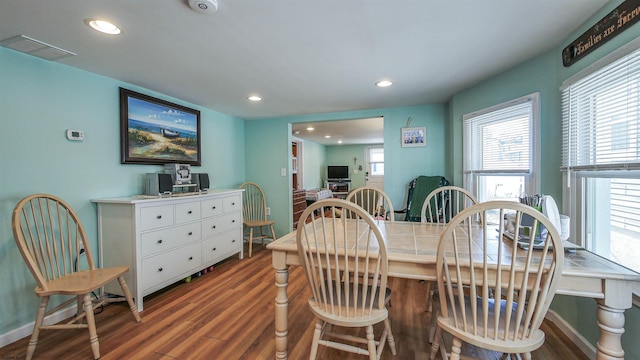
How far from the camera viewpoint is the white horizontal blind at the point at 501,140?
2.17 meters

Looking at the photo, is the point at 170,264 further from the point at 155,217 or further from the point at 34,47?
the point at 34,47

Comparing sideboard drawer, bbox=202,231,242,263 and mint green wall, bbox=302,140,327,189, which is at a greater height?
mint green wall, bbox=302,140,327,189

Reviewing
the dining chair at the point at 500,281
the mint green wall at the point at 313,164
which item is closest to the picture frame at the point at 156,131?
the dining chair at the point at 500,281

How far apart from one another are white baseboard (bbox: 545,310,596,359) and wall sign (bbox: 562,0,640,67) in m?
1.80

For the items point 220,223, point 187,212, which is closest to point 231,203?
point 220,223

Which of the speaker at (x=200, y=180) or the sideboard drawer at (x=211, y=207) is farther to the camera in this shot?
the speaker at (x=200, y=180)

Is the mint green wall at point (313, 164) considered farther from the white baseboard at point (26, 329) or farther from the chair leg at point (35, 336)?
the chair leg at point (35, 336)

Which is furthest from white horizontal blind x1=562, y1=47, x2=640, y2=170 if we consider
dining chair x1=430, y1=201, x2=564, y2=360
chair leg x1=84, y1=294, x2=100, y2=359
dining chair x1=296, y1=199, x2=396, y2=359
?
chair leg x1=84, y1=294, x2=100, y2=359

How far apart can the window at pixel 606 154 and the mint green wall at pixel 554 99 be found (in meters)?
0.09

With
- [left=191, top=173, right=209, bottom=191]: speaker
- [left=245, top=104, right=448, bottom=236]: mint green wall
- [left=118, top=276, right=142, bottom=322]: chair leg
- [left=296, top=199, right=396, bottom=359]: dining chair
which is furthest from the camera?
[left=245, top=104, right=448, bottom=236]: mint green wall

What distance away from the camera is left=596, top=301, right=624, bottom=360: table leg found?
3.50ft

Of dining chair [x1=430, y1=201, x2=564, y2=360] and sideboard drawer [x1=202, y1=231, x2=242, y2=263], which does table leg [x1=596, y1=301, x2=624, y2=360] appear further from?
sideboard drawer [x1=202, y1=231, x2=242, y2=263]

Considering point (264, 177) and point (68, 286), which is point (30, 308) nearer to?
point (68, 286)

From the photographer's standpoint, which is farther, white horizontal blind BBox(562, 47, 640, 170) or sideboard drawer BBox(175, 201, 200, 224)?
sideboard drawer BBox(175, 201, 200, 224)
